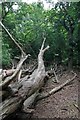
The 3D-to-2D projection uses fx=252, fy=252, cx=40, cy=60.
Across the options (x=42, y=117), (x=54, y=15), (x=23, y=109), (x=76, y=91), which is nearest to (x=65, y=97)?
(x=76, y=91)

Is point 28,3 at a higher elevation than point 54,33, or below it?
higher

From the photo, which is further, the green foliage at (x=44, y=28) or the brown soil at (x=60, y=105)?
the green foliage at (x=44, y=28)

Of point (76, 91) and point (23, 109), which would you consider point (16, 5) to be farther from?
point (23, 109)

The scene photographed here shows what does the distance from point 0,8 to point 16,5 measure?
471 millimetres

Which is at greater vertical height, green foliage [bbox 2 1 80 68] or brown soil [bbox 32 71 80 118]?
green foliage [bbox 2 1 80 68]

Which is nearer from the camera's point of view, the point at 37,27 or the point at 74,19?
the point at 74,19

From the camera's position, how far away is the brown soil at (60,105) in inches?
129

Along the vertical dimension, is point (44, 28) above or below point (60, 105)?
above

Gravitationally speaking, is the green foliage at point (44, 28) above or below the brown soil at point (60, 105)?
above

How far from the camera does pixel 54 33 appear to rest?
19.2 ft

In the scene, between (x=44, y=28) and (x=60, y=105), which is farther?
(x=44, y=28)

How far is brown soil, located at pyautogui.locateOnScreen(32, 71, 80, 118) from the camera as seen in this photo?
327 cm

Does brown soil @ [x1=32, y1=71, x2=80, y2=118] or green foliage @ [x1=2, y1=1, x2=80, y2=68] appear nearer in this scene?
brown soil @ [x1=32, y1=71, x2=80, y2=118]

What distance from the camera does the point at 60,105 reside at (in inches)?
142
